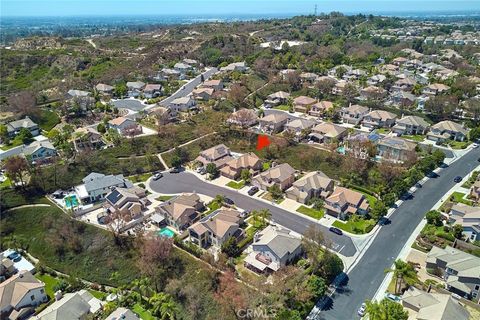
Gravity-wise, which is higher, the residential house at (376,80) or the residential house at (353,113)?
the residential house at (376,80)

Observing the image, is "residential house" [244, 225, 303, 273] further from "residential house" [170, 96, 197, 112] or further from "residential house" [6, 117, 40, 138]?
"residential house" [6, 117, 40, 138]

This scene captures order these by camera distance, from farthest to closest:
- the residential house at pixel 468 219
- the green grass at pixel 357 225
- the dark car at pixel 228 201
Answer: the dark car at pixel 228 201 < the green grass at pixel 357 225 < the residential house at pixel 468 219

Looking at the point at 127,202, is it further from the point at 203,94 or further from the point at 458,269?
the point at 203,94

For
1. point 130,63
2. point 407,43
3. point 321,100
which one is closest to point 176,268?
point 321,100

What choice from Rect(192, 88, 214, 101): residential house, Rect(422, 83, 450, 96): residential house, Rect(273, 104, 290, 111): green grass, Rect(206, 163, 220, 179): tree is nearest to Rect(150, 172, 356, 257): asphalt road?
Rect(206, 163, 220, 179): tree

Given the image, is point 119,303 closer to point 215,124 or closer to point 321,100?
point 215,124

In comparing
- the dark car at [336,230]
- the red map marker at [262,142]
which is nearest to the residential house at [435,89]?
the red map marker at [262,142]

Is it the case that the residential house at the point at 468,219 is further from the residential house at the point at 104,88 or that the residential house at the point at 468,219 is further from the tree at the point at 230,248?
the residential house at the point at 104,88

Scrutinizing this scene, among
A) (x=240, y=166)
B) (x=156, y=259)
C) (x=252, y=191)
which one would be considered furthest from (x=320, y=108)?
(x=156, y=259)
